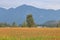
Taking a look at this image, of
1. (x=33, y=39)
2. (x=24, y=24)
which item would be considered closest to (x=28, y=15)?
(x=24, y=24)

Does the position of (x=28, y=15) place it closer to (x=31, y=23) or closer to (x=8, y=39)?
(x=31, y=23)

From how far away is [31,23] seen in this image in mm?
50344

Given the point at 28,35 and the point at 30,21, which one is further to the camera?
the point at 30,21

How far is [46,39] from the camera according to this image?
9.76m

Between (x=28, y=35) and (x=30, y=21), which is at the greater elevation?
(x=28, y=35)

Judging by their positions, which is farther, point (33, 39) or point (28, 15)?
point (28, 15)

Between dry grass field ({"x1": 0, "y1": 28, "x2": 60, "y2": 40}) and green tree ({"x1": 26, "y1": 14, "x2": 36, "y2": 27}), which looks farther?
green tree ({"x1": 26, "y1": 14, "x2": 36, "y2": 27})

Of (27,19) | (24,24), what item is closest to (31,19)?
(27,19)

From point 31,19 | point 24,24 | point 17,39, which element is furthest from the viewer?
point 31,19

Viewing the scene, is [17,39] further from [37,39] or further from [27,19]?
[27,19]

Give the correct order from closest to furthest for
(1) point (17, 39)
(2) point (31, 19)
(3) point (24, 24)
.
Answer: (1) point (17, 39), (3) point (24, 24), (2) point (31, 19)

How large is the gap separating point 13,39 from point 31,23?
1602 inches

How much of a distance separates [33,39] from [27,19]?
42227 mm

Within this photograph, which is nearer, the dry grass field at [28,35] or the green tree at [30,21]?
the dry grass field at [28,35]
